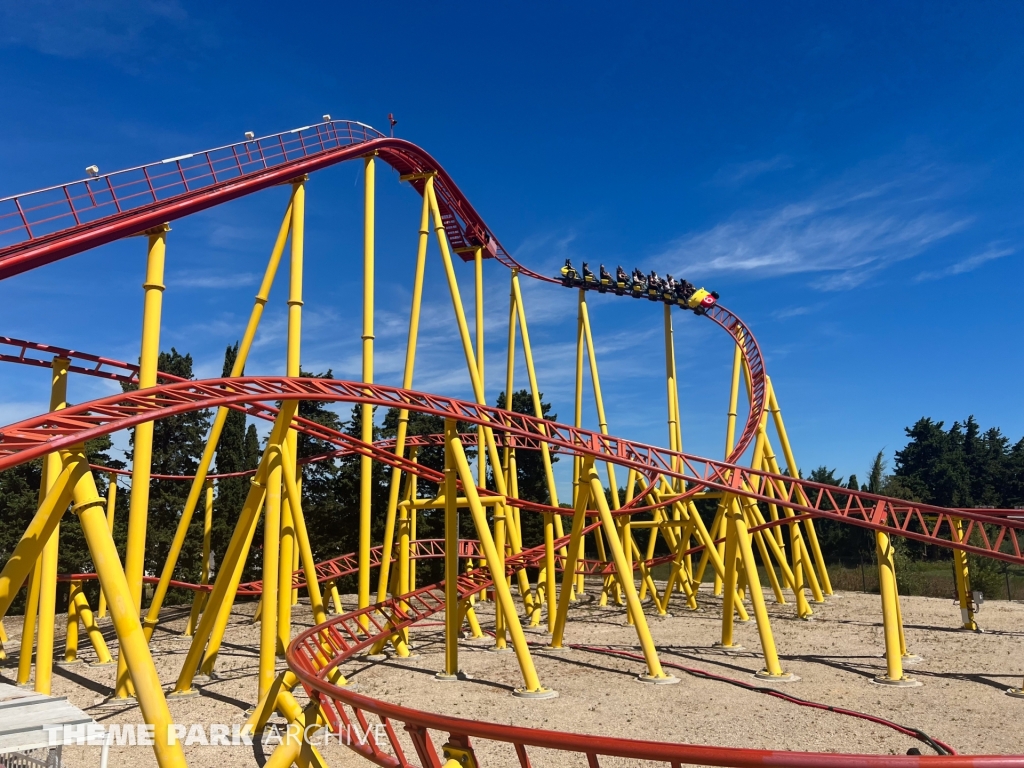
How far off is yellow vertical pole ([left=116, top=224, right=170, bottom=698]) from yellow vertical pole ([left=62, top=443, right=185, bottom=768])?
2.96m

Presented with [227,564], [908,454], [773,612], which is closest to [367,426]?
[227,564]

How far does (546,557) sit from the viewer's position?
1446cm

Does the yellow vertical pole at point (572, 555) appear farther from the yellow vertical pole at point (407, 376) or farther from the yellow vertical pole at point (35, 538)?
the yellow vertical pole at point (35, 538)

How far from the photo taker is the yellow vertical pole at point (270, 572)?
8281 mm

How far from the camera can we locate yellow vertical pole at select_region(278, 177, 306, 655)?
888 cm

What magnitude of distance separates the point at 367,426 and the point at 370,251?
120 inches

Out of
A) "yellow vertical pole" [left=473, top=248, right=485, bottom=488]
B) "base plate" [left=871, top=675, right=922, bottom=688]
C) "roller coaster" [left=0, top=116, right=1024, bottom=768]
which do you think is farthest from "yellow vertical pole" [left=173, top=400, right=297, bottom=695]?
"base plate" [left=871, top=675, right=922, bottom=688]

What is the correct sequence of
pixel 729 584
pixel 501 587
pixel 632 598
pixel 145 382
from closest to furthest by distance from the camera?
pixel 145 382
pixel 501 587
pixel 632 598
pixel 729 584

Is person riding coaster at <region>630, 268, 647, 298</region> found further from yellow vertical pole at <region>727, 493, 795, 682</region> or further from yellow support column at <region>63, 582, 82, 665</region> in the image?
A: yellow support column at <region>63, 582, 82, 665</region>

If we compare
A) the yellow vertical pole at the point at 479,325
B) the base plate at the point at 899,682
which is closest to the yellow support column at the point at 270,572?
the yellow vertical pole at the point at 479,325

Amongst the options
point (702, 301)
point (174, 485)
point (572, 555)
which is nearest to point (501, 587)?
point (572, 555)

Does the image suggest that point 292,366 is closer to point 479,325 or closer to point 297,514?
point 297,514

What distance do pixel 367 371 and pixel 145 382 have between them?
3.73 metres

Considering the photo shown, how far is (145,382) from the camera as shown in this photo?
8.85 meters
